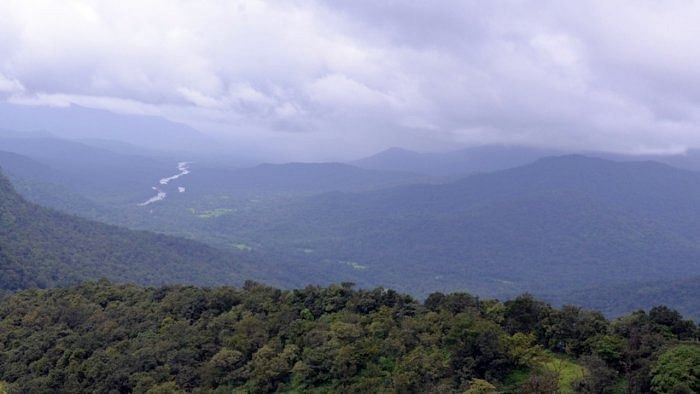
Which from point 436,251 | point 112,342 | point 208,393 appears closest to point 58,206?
point 436,251

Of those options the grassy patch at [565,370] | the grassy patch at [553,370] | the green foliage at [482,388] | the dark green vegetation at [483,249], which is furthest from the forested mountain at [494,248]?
→ the green foliage at [482,388]

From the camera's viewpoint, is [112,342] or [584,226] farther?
[584,226]

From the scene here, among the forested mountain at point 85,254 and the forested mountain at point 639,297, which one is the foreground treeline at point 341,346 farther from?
the forested mountain at point 639,297

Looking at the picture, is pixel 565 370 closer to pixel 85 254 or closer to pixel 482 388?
pixel 482 388

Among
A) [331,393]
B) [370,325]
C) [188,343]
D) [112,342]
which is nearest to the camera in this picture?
[331,393]

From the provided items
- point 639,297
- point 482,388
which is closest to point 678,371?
point 482,388

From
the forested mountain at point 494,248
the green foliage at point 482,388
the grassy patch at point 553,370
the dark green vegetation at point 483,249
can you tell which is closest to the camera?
the green foliage at point 482,388

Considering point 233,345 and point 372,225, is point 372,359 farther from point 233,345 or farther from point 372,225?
point 372,225
